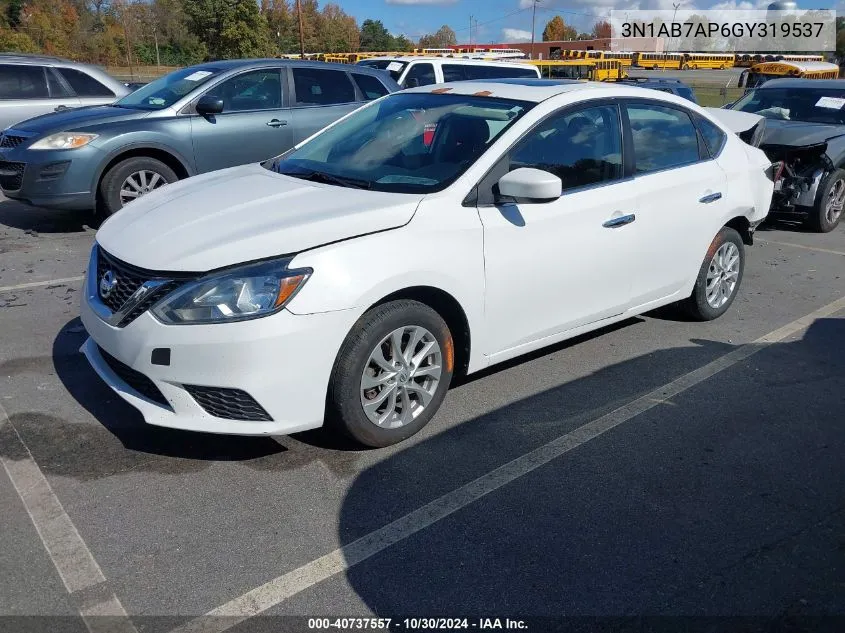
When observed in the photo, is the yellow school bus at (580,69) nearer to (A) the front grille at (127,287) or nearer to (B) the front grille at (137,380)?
(A) the front grille at (127,287)

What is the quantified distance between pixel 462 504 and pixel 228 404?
1.11 meters

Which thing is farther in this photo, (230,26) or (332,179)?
(230,26)

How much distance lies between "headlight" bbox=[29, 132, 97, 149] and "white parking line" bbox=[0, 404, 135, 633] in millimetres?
4857

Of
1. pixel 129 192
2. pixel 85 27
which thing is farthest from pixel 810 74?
pixel 85 27

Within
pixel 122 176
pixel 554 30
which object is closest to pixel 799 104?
pixel 122 176

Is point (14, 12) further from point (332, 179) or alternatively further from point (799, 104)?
point (332, 179)

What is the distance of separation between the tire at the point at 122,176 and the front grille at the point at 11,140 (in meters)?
0.96

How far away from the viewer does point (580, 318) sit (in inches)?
182

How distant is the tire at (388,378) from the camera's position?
353cm

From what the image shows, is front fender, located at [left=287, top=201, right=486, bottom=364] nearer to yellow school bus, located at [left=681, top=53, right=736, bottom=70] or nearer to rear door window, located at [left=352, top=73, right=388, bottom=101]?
rear door window, located at [left=352, top=73, right=388, bottom=101]

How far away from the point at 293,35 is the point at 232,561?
3297 inches

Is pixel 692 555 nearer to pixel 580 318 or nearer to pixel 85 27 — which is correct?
pixel 580 318

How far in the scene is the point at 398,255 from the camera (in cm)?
361

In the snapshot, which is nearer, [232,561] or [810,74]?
[232,561]
